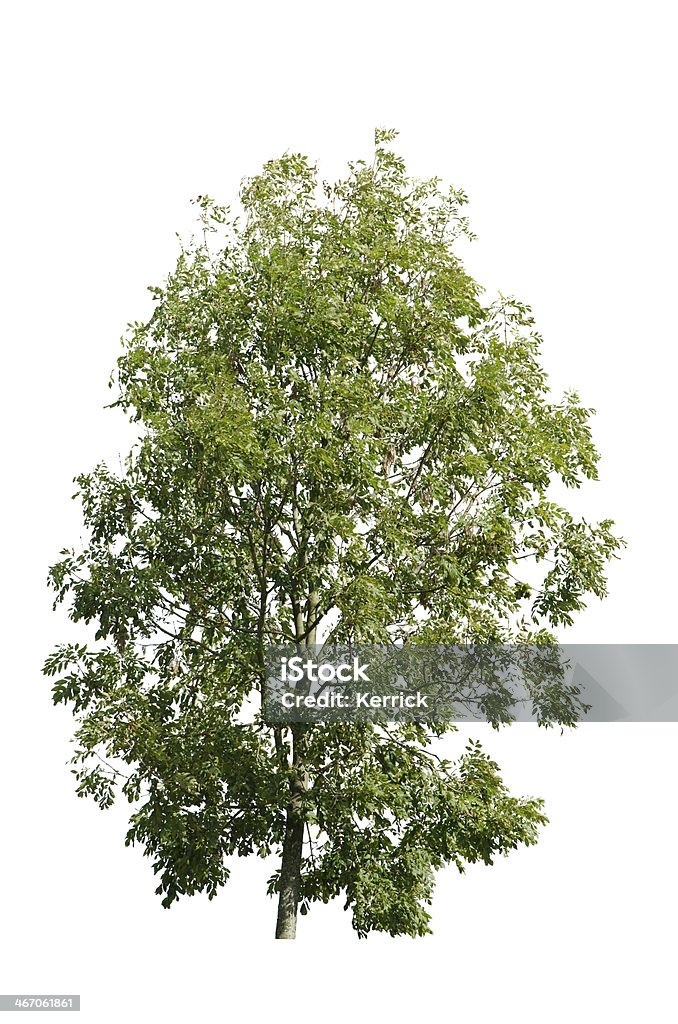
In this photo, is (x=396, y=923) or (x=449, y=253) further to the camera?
(x=449, y=253)

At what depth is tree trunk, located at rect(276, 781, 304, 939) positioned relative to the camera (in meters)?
15.9

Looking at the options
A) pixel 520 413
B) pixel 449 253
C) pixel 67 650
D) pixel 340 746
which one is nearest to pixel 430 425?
pixel 520 413

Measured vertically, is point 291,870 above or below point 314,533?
below

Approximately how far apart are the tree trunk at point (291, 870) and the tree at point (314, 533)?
0.09 feet

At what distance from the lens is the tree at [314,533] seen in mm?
15555

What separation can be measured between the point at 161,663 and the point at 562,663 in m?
4.48

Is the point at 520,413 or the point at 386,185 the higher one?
the point at 386,185

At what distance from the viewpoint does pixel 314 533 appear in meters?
15.8

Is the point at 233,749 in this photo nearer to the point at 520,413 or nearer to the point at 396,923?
the point at 396,923

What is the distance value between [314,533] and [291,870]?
12.2 feet

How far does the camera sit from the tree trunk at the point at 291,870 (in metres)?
15.9

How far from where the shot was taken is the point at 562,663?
631 inches

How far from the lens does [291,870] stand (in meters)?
16.0

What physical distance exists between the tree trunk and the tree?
0.03 m
